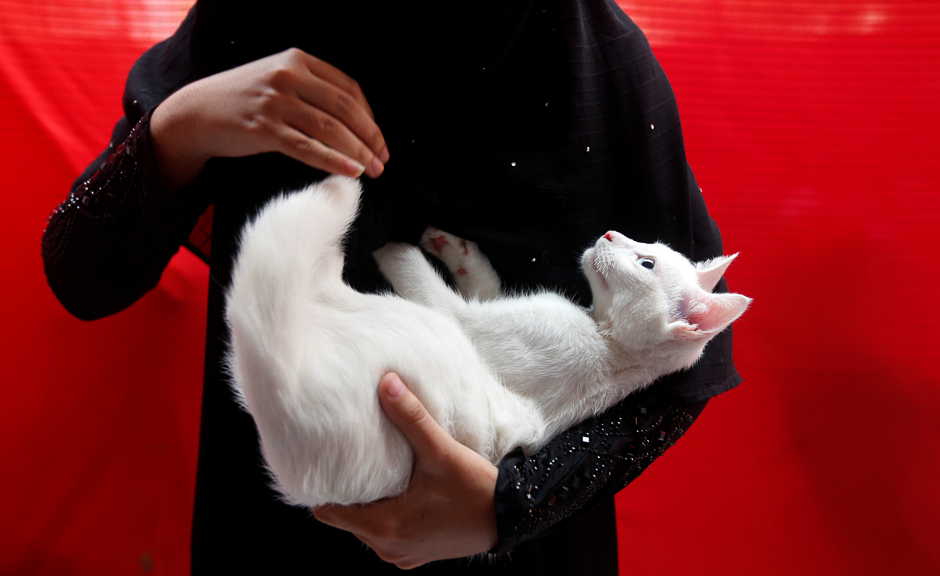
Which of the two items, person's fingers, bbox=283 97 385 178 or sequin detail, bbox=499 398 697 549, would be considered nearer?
person's fingers, bbox=283 97 385 178

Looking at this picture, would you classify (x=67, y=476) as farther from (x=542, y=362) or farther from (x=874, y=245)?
(x=874, y=245)

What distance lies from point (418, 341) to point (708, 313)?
1.61 ft

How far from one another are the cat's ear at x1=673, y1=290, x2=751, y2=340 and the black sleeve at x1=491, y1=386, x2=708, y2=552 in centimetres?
11

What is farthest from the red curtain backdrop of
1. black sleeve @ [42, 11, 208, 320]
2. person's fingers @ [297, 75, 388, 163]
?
person's fingers @ [297, 75, 388, 163]

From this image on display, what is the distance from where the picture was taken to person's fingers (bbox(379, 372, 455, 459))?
0.53 meters

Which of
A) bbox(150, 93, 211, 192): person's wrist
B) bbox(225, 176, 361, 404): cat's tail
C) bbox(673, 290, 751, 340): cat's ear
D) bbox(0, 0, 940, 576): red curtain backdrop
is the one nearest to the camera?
bbox(225, 176, 361, 404): cat's tail

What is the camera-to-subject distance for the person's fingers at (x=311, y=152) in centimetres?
52

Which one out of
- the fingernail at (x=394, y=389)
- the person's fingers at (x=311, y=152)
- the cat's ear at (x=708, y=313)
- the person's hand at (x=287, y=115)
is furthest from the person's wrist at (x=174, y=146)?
the cat's ear at (x=708, y=313)

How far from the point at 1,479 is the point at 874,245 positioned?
220cm

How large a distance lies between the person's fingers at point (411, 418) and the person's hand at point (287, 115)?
0.26 metres

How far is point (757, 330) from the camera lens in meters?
1.23

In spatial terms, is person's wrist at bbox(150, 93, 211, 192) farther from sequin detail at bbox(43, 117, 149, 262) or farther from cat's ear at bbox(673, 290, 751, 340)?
cat's ear at bbox(673, 290, 751, 340)

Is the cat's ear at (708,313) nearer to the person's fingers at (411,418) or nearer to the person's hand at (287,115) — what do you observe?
the person's fingers at (411,418)

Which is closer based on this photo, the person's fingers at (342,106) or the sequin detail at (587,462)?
the person's fingers at (342,106)
